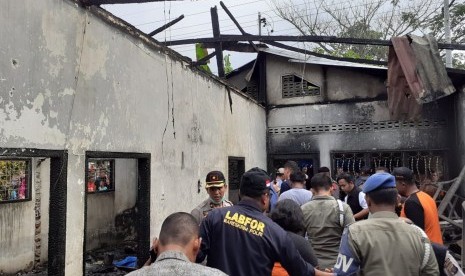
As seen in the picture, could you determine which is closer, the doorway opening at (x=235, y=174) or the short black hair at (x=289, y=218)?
the short black hair at (x=289, y=218)

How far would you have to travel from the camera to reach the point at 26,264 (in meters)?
7.04

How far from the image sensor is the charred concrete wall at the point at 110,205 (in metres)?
8.58

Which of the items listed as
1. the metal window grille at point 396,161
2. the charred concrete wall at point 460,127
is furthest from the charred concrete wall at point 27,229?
the charred concrete wall at point 460,127

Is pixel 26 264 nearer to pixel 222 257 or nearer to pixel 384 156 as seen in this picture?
pixel 222 257

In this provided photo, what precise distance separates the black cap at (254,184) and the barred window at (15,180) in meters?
5.80

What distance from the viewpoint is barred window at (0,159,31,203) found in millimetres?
6866

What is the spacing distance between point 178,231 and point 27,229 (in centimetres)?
655

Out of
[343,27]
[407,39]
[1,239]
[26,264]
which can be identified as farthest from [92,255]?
[343,27]

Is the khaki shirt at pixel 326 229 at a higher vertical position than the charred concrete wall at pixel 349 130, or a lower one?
lower

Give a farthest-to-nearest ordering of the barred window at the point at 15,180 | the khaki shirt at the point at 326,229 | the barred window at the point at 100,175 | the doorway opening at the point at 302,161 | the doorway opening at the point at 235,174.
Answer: the doorway opening at the point at 302,161 < the doorway opening at the point at 235,174 < the barred window at the point at 100,175 < the barred window at the point at 15,180 < the khaki shirt at the point at 326,229

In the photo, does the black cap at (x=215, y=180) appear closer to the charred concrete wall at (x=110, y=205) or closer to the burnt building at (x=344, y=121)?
the charred concrete wall at (x=110, y=205)

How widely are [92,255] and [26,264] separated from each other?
4.15 ft

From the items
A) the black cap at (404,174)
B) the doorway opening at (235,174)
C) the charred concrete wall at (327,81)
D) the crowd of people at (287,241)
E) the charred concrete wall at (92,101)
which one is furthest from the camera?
the charred concrete wall at (327,81)

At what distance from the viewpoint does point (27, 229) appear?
7160mm
